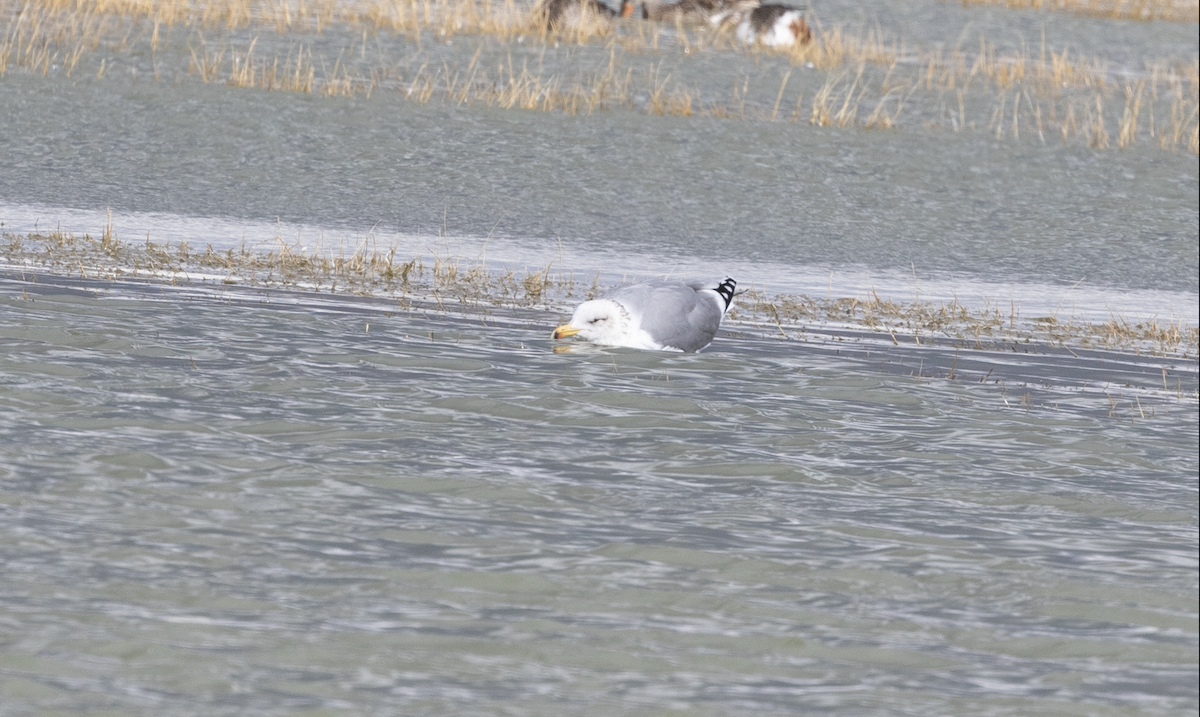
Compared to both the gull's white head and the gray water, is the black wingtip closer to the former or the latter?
the gray water

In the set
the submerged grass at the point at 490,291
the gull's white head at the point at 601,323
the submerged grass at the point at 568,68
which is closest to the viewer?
the gull's white head at the point at 601,323

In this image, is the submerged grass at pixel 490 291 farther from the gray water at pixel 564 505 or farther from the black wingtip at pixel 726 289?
the black wingtip at pixel 726 289

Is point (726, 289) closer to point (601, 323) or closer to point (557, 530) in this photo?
point (601, 323)

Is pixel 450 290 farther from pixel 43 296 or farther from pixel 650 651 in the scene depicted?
pixel 650 651

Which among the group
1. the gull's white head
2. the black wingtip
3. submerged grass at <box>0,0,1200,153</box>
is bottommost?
the gull's white head

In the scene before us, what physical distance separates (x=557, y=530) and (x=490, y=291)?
213 inches

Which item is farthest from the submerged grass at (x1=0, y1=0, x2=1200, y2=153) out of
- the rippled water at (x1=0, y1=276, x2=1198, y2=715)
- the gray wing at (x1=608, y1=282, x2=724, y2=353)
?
the rippled water at (x1=0, y1=276, x2=1198, y2=715)

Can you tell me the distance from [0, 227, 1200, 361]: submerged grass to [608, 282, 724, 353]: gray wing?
3.76 ft

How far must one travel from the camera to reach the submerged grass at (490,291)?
9.98 meters

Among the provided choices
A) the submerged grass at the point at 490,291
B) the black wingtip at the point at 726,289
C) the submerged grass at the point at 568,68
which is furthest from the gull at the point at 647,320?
the submerged grass at the point at 568,68

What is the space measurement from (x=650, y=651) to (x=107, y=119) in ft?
42.5

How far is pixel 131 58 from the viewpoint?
18.6 metres

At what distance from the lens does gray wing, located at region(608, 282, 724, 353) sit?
8383 millimetres

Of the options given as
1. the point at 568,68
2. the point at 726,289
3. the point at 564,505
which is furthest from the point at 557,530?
the point at 568,68
